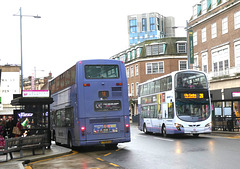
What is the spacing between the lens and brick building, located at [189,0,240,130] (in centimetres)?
3650

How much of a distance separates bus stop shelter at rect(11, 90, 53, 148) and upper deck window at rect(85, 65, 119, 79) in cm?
278

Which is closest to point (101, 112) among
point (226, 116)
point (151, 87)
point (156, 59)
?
point (151, 87)

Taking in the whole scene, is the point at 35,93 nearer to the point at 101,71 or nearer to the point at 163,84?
the point at 101,71

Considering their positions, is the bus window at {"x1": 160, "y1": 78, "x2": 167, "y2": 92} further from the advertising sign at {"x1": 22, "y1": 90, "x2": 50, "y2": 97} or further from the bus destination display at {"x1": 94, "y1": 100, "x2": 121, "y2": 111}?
the advertising sign at {"x1": 22, "y1": 90, "x2": 50, "y2": 97}

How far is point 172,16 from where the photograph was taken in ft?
463

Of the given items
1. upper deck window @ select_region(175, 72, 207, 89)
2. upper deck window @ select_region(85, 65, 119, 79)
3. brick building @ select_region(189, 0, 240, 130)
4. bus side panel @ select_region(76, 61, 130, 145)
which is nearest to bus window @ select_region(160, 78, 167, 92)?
upper deck window @ select_region(175, 72, 207, 89)

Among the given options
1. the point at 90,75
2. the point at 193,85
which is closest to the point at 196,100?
the point at 193,85

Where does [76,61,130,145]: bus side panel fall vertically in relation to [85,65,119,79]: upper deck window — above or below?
below

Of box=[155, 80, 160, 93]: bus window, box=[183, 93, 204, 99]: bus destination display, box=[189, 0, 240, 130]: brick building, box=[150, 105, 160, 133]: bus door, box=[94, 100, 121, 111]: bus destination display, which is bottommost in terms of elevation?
box=[150, 105, 160, 133]: bus door

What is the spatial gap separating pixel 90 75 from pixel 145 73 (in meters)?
49.8

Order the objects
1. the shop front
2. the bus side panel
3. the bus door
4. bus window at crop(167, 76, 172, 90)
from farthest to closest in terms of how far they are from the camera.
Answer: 1. the shop front
2. the bus door
3. bus window at crop(167, 76, 172, 90)
4. the bus side panel

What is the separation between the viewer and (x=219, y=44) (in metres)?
39.7

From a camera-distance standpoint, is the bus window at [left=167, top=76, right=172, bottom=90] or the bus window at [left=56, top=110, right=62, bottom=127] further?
the bus window at [left=167, top=76, right=172, bottom=90]

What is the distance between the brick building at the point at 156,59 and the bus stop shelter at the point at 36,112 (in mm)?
46932
